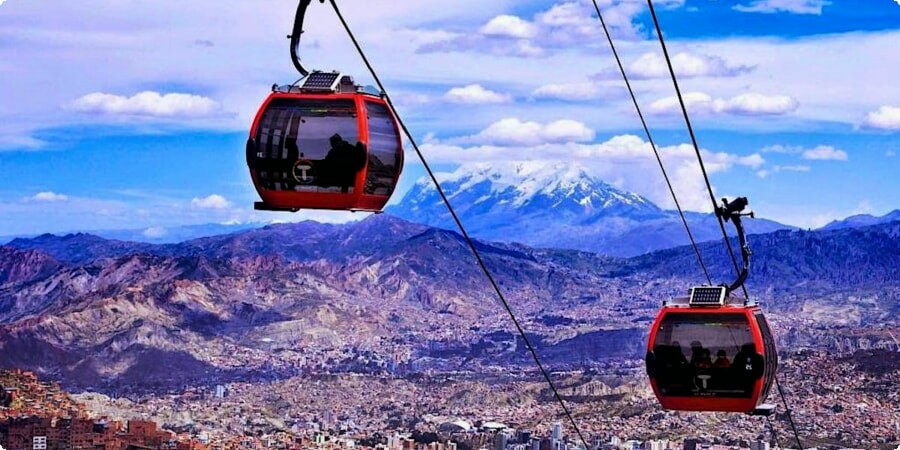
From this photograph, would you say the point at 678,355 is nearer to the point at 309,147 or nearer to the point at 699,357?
the point at 699,357

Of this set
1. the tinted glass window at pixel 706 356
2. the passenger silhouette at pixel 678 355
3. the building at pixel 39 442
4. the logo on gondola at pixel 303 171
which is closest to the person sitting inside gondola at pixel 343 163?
the logo on gondola at pixel 303 171

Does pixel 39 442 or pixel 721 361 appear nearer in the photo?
pixel 721 361

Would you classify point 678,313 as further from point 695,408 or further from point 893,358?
point 893,358

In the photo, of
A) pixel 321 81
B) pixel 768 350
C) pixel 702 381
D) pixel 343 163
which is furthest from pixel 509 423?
pixel 343 163

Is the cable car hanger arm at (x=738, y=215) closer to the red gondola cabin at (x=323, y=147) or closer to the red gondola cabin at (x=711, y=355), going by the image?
the red gondola cabin at (x=711, y=355)

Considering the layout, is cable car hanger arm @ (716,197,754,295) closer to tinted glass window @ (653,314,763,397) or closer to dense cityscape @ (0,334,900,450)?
tinted glass window @ (653,314,763,397)

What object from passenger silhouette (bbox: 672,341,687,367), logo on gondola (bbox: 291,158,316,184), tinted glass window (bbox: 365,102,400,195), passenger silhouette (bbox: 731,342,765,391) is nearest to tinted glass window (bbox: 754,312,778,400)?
passenger silhouette (bbox: 731,342,765,391)

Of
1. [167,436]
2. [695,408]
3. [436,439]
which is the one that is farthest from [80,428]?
[695,408]
